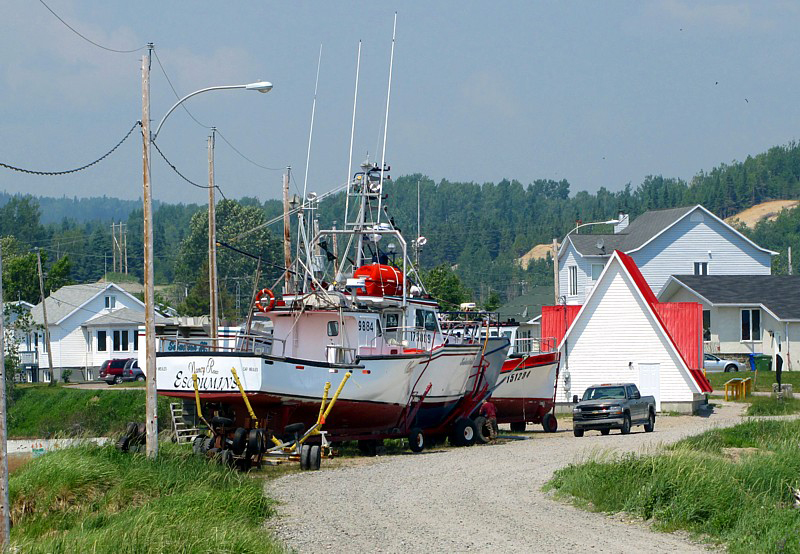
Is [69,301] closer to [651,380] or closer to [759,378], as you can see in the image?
[759,378]

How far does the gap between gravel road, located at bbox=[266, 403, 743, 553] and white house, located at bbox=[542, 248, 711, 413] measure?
666 inches

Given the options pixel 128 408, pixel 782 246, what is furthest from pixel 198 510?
pixel 782 246

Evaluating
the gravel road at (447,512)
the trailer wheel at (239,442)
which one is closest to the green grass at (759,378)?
the gravel road at (447,512)

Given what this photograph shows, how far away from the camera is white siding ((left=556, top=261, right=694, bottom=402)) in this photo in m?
42.8

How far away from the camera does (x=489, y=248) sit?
620 feet

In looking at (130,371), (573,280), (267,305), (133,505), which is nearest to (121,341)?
(130,371)

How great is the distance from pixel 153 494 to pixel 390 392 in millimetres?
10136

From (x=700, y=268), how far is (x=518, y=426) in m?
39.3

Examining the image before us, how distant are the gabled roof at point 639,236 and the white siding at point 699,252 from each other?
42 centimetres

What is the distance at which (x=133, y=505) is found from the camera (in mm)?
18859

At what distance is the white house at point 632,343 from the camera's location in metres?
42.7

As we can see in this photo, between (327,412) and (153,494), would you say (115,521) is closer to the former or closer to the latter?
(153,494)

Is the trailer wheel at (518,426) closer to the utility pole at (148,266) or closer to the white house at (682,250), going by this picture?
the utility pole at (148,266)

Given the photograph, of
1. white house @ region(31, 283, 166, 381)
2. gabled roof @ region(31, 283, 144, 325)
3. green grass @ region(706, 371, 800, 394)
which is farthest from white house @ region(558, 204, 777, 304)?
gabled roof @ region(31, 283, 144, 325)
